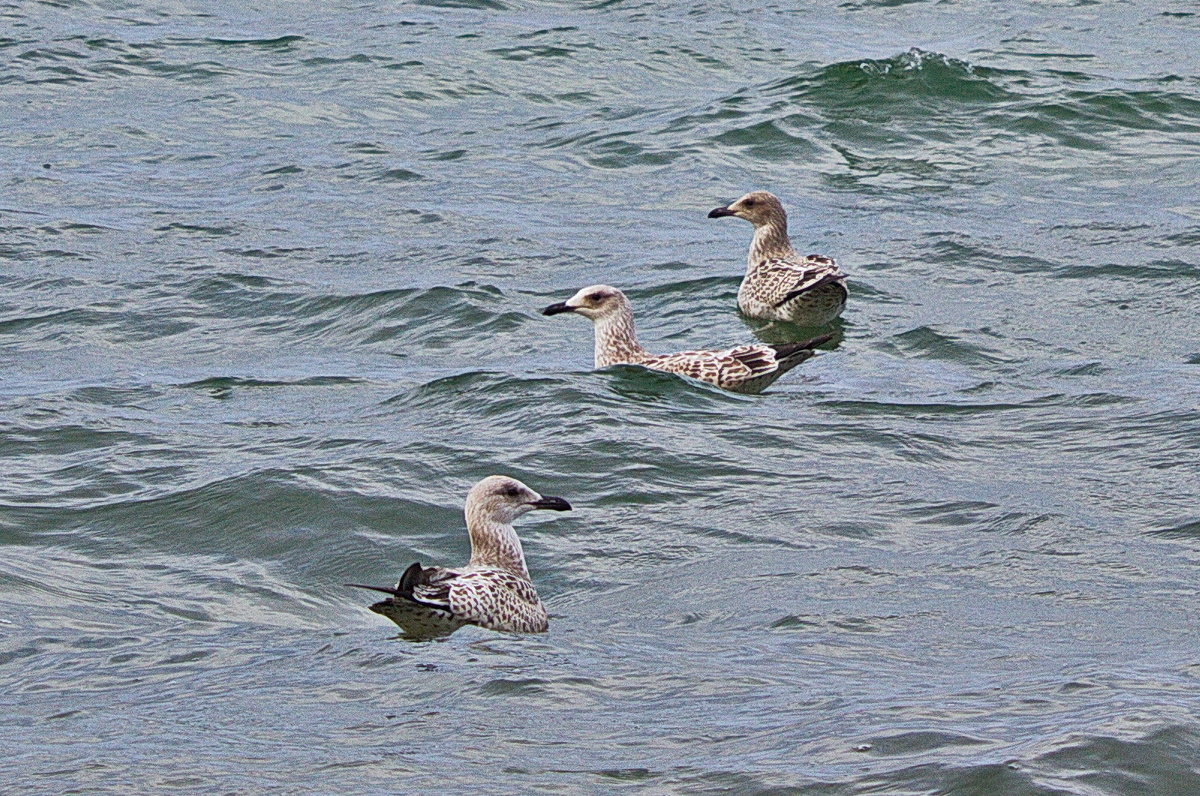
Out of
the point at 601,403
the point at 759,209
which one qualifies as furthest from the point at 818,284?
the point at 601,403

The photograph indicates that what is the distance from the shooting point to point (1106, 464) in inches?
456

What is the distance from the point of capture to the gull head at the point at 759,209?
16.0m

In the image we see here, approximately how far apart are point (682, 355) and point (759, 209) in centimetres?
276

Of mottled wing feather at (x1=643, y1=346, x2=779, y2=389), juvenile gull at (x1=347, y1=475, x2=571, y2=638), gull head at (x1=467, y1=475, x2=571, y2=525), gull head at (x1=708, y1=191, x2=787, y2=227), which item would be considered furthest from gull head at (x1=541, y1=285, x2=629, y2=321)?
juvenile gull at (x1=347, y1=475, x2=571, y2=638)

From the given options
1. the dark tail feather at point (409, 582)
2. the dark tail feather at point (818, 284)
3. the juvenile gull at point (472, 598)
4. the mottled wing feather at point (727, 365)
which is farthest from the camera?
the dark tail feather at point (818, 284)

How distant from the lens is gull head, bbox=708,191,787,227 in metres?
16.0

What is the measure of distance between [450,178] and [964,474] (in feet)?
30.5

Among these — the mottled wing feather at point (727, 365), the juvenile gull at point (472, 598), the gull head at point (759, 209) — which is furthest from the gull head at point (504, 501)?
the gull head at point (759, 209)

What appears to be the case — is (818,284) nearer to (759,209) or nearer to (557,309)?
(759,209)

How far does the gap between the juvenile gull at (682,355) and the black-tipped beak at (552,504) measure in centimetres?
386

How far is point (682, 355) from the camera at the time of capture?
13.6 meters

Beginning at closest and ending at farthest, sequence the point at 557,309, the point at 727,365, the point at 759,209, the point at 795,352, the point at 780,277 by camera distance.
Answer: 1. the point at 727,365
2. the point at 795,352
3. the point at 557,309
4. the point at 780,277
5. the point at 759,209

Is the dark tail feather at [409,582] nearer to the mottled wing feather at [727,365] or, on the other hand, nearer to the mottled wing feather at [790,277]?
the mottled wing feather at [727,365]

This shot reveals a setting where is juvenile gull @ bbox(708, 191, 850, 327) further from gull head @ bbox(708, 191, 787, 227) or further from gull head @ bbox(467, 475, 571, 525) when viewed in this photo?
gull head @ bbox(467, 475, 571, 525)
